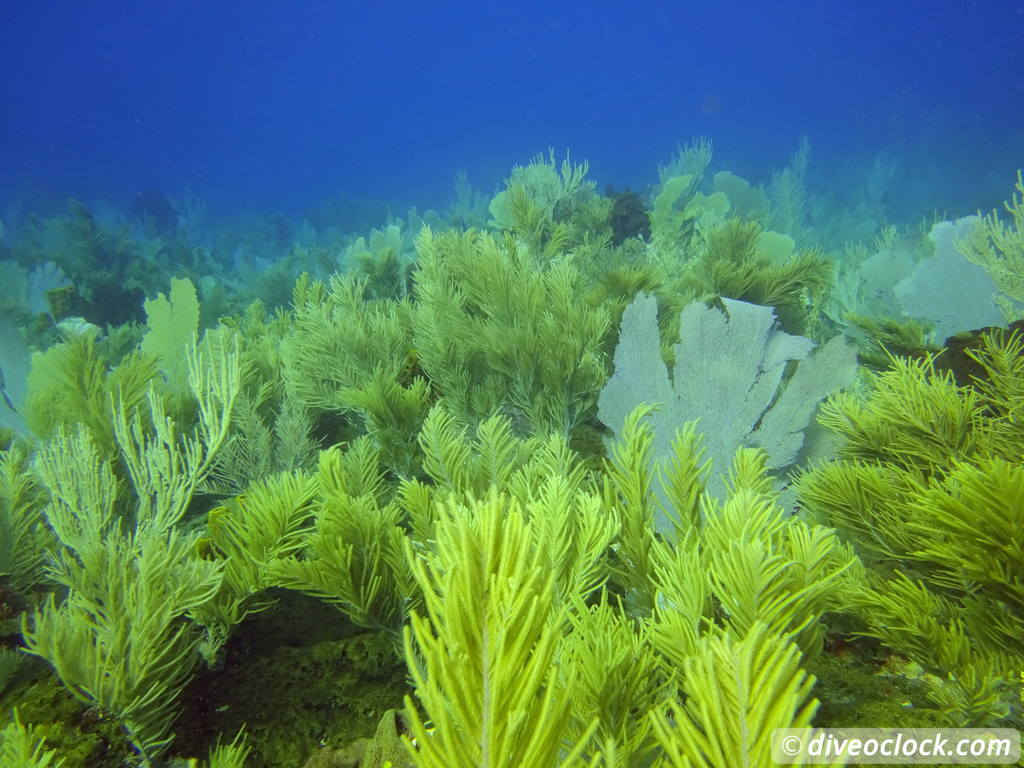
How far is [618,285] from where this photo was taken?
4133mm

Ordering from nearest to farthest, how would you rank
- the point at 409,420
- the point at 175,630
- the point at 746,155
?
the point at 175,630 → the point at 409,420 → the point at 746,155

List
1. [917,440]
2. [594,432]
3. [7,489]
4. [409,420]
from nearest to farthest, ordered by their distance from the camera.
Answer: [917,440] < [7,489] < [409,420] < [594,432]

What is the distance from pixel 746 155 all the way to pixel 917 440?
43317mm

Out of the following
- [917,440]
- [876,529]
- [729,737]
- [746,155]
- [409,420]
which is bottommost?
[729,737]

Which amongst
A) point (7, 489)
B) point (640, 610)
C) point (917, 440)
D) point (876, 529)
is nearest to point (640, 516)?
point (640, 610)

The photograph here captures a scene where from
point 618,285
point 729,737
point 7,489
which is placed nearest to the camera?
point 729,737

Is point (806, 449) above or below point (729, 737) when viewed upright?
above

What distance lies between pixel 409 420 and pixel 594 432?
4.14 ft

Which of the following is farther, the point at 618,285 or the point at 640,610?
the point at 618,285

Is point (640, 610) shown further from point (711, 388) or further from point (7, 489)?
point (7, 489)

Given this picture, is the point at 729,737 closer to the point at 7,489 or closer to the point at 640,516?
the point at 640,516

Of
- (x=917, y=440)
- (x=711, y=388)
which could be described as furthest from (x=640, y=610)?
(x=711, y=388)

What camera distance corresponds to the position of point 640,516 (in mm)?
1653

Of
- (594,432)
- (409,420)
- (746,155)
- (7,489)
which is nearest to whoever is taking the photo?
(7,489)
